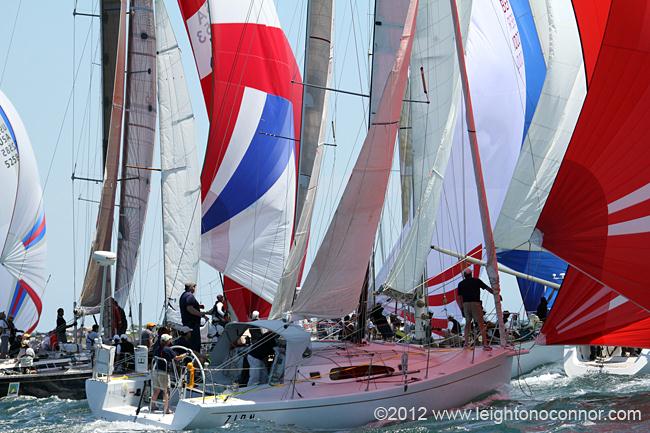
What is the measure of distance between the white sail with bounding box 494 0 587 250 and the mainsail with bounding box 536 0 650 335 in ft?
29.2

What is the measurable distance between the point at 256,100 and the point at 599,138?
1247cm

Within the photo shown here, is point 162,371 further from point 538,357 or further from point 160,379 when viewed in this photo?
point 538,357

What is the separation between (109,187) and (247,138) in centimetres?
382

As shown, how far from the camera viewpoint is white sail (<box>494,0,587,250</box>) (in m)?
23.2

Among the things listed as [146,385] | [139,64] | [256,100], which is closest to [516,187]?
[256,100]

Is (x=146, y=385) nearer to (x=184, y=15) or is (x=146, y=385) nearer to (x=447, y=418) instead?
(x=447, y=418)

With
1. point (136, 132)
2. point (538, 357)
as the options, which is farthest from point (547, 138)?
point (136, 132)

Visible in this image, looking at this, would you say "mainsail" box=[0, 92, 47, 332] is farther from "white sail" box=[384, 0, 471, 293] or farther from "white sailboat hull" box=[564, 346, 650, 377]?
"white sailboat hull" box=[564, 346, 650, 377]

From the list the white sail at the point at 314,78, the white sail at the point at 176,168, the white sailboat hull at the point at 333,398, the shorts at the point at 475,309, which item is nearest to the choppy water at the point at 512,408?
the white sailboat hull at the point at 333,398

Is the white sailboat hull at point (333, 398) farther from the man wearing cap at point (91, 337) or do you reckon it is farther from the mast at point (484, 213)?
the man wearing cap at point (91, 337)

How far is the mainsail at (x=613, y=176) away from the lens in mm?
13703

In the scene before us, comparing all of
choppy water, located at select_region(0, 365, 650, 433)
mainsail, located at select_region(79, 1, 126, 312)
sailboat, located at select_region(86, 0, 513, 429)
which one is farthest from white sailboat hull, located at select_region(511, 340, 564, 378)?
mainsail, located at select_region(79, 1, 126, 312)

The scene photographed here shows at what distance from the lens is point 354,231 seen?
54.8 ft

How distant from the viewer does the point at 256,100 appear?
25.3 metres
